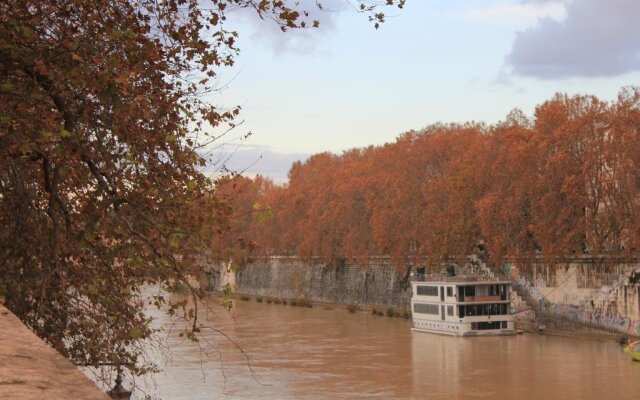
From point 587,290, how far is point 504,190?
17.3ft

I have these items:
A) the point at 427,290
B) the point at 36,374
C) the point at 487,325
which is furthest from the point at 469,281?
the point at 36,374

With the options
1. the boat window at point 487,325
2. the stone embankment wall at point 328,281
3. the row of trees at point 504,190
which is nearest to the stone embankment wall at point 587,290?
the row of trees at point 504,190

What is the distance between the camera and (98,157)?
7863mm

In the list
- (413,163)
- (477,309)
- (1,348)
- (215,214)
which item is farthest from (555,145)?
(1,348)

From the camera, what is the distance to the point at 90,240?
8.45 metres

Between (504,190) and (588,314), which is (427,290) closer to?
(504,190)

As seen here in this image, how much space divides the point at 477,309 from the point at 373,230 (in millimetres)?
12912

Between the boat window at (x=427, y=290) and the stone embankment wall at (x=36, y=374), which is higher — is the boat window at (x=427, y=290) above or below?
above

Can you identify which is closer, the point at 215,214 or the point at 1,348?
the point at 1,348

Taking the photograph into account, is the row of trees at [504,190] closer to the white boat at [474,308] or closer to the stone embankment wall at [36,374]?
the white boat at [474,308]

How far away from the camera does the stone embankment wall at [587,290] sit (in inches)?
1419

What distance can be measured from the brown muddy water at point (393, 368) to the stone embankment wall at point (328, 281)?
9608 mm

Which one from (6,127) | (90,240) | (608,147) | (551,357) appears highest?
(608,147)

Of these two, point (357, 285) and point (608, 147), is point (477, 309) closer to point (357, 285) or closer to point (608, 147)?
point (608, 147)
